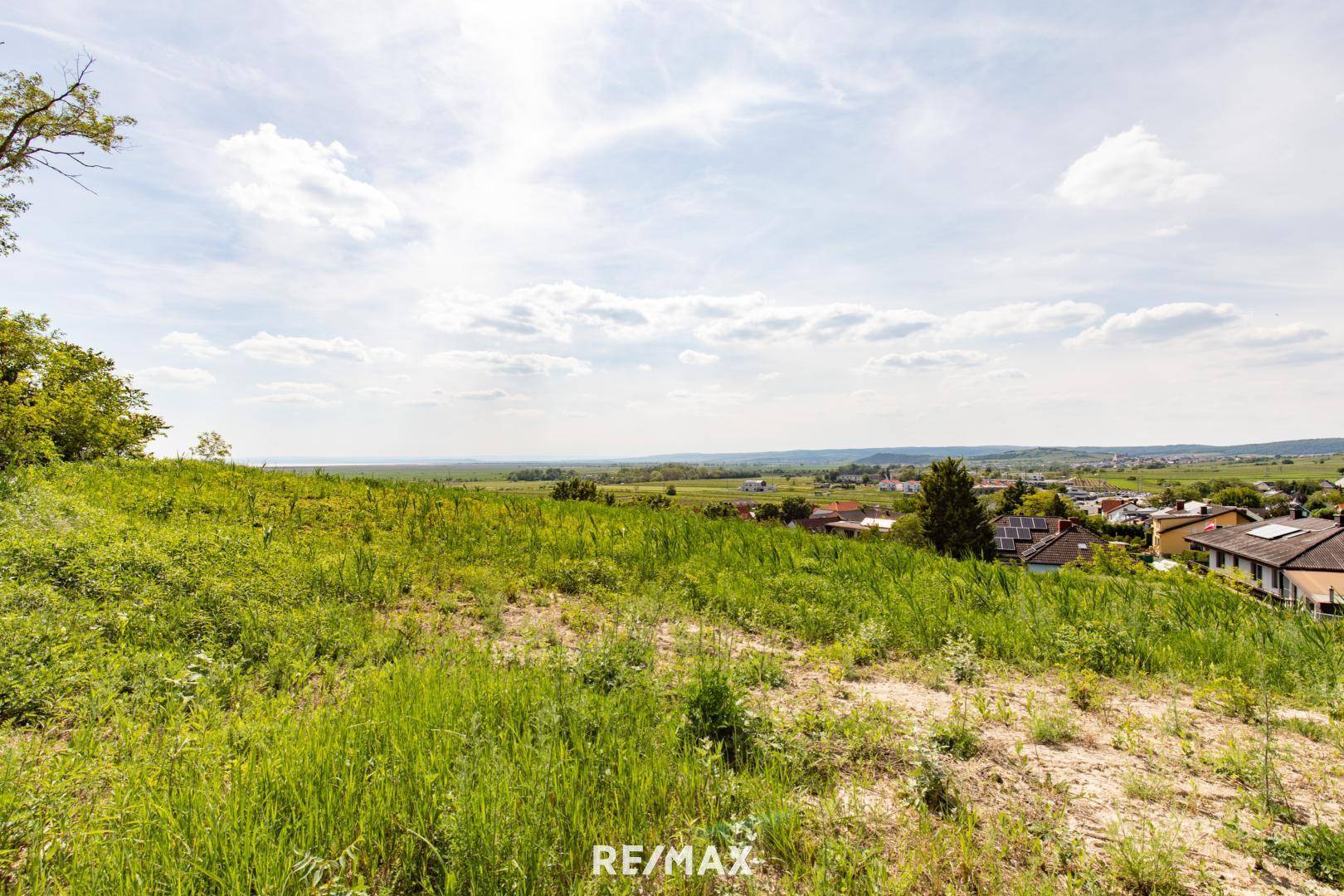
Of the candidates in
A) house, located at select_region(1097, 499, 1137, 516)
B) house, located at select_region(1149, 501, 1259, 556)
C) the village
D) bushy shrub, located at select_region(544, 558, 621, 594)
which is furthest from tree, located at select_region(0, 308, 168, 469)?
house, located at select_region(1097, 499, 1137, 516)

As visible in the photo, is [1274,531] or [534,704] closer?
[534,704]

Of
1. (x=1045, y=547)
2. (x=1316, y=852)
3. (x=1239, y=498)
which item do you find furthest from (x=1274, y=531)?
(x=1239, y=498)

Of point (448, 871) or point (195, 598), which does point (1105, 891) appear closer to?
point (448, 871)

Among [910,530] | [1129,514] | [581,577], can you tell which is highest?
[581,577]

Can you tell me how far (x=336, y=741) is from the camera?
277 cm

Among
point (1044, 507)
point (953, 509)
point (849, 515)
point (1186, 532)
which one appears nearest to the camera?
point (953, 509)

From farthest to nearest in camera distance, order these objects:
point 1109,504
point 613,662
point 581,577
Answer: point 1109,504 → point 581,577 → point 613,662

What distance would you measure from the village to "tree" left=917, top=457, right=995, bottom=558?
8.07 feet

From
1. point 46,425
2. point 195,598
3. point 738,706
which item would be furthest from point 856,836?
point 46,425

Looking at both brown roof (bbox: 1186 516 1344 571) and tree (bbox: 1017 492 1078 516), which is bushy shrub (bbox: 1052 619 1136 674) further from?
tree (bbox: 1017 492 1078 516)

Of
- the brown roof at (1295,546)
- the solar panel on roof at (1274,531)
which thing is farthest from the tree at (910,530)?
the solar panel on roof at (1274,531)

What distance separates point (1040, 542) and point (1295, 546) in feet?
63.3

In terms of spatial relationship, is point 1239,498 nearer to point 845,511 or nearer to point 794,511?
point 845,511

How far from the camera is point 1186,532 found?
5388 centimetres
